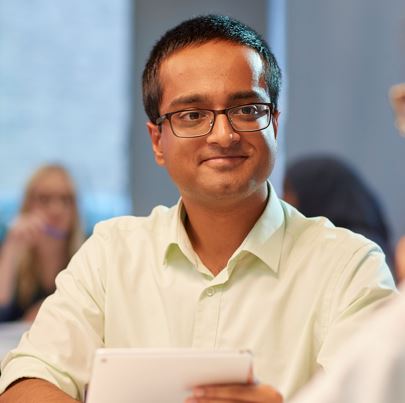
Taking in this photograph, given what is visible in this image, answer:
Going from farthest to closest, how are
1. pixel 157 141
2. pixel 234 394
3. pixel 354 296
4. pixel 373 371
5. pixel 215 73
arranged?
1. pixel 157 141
2. pixel 215 73
3. pixel 354 296
4. pixel 234 394
5. pixel 373 371

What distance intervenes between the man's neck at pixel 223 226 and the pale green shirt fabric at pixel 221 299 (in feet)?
0.10

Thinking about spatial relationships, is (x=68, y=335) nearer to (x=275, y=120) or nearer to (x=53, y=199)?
(x=275, y=120)

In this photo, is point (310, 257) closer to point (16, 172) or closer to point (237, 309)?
point (237, 309)

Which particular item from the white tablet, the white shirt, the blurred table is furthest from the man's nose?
the blurred table

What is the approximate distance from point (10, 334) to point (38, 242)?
862mm

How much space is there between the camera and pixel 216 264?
1779 mm

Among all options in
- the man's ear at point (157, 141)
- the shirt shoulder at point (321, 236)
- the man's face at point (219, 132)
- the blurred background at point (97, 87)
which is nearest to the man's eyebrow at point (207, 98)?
the man's face at point (219, 132)

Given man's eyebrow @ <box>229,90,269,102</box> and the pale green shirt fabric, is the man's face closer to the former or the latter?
man's eyebrow @ <box>229,90,269,102</box>

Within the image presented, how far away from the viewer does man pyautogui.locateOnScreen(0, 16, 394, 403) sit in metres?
1.63

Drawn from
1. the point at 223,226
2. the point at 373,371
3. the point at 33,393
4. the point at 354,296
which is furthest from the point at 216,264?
the point at 373,371

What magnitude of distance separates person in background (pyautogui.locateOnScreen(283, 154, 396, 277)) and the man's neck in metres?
1.58

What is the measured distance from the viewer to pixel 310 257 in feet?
5.55

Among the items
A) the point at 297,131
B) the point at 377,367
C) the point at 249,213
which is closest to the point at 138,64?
the point at 297,131

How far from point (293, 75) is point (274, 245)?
2.81 metres
